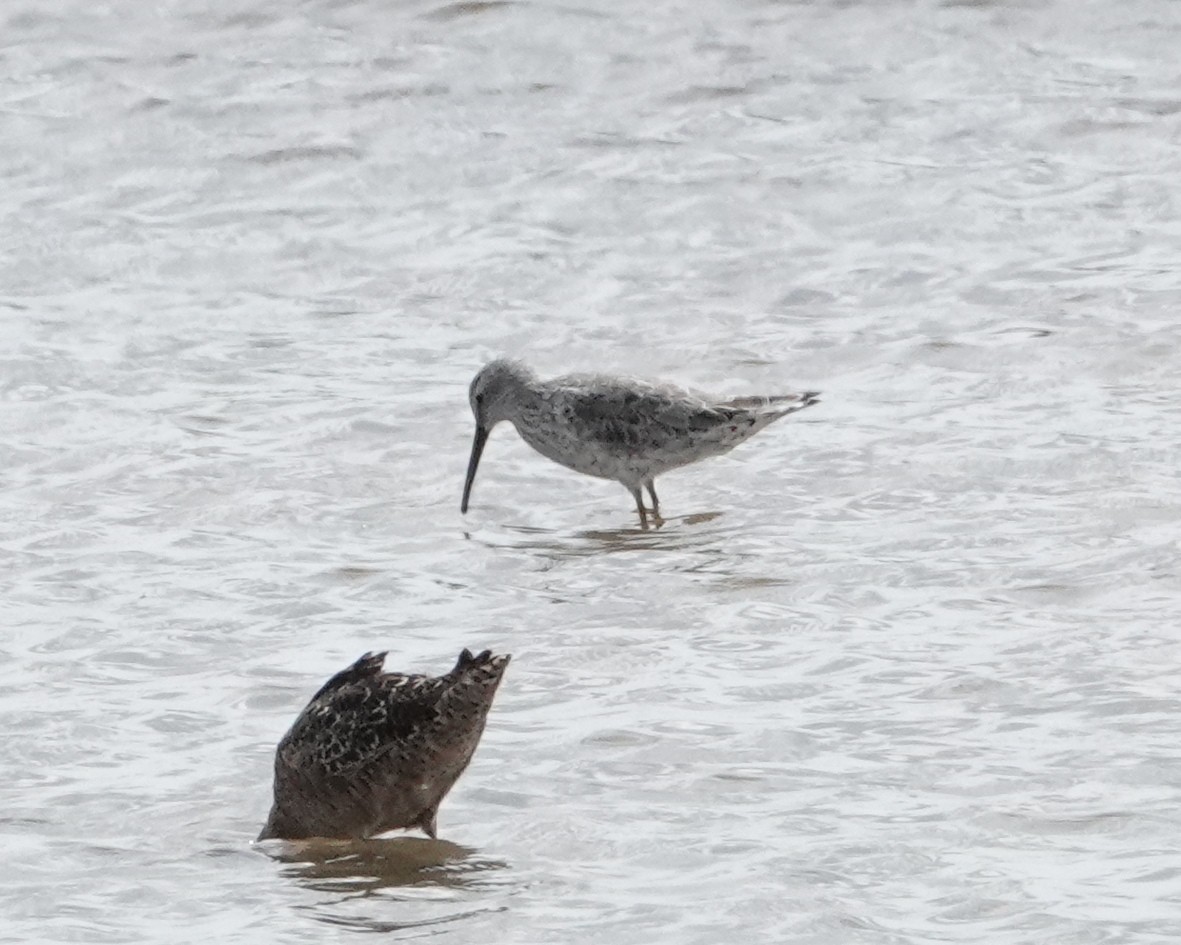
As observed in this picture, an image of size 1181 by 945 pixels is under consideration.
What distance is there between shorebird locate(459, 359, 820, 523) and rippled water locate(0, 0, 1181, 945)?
8.4 inches

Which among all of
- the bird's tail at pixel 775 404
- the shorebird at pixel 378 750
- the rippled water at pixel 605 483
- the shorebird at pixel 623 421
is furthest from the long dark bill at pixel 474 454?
the shorebird at pixel 378 750

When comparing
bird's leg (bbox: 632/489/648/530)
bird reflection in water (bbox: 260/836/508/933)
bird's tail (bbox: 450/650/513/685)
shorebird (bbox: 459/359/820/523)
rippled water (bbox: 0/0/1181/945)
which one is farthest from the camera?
shorebird (bbox: 459/359/820/523)

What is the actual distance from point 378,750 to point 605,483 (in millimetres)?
4222

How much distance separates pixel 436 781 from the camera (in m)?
6.61

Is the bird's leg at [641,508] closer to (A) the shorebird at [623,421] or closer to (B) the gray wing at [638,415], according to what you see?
(A) the shorebird at [623,421]

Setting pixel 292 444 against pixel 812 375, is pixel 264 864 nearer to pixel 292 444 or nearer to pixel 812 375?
pixel 292 444

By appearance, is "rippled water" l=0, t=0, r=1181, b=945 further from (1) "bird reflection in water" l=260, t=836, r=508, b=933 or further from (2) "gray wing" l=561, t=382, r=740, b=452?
(2) "gray wing" l=561, t=382, r=740, b=452

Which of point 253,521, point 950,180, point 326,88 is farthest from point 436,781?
point 326,88

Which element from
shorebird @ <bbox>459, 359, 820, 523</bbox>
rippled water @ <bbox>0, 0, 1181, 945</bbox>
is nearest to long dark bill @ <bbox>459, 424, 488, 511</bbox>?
shorebird @ <bbox>459, 359, 820, 523</bbox>

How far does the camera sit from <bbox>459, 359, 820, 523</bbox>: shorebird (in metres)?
10.0

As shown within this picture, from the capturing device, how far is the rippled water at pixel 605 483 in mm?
6406

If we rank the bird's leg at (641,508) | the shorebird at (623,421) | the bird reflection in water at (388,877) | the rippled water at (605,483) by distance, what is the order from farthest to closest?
the shorebird at (623,421), the bird's leg at (641,508), the rippled water at (605,483), the bird reflection in water at (388,877)

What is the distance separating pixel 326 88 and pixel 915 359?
6.12m

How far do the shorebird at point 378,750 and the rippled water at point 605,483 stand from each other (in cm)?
13
